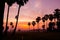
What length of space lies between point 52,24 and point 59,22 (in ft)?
74.2

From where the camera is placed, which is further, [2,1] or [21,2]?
[21,2]

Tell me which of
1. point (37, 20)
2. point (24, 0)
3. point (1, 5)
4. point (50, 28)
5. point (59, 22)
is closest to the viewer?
point (1, 5)

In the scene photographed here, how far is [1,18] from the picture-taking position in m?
15.6

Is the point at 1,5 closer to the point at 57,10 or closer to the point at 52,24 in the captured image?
the point at 57,10

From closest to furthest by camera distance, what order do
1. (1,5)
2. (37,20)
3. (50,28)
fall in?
1. (1,5)
2. (50,28)
3. (37,20)

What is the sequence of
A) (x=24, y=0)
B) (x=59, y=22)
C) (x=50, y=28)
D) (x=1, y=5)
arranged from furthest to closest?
1. (x=50, y=28)
2. (x=59, y=22)
3. (x=24, y=0)
4. (x=1, y=5)

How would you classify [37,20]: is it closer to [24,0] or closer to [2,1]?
[24,0]

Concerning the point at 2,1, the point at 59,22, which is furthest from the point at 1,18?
the point at 59,22

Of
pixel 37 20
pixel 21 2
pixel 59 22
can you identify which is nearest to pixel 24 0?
pixel 21 2

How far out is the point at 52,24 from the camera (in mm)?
154375

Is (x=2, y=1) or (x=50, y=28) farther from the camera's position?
(x=50, y=28)

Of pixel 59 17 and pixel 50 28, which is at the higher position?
pixel 59 17

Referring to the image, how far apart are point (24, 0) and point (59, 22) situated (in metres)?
80.2

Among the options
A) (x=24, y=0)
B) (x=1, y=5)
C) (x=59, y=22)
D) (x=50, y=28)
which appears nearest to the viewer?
(x=1, y=5)
